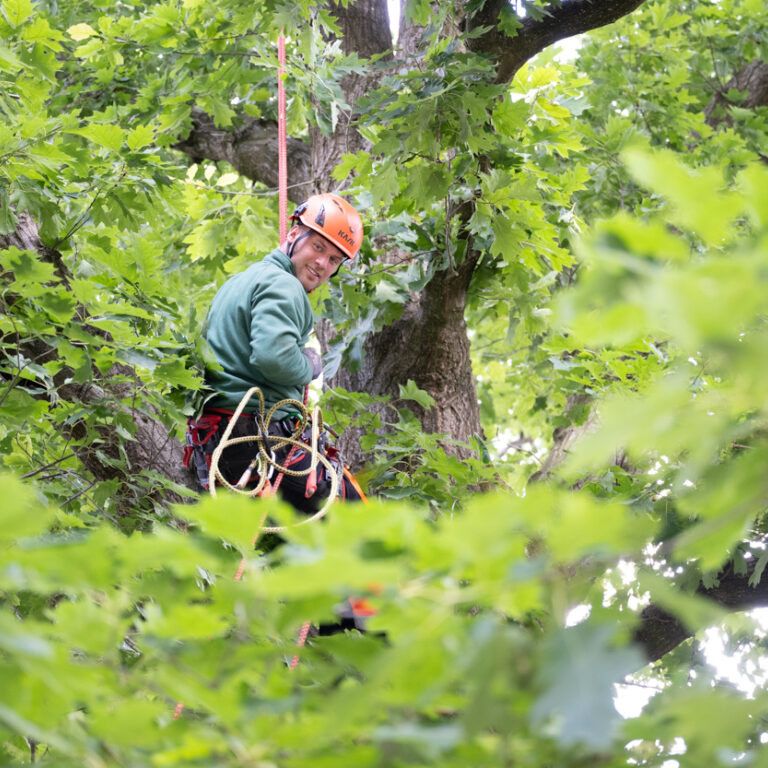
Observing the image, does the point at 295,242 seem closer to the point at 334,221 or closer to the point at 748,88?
the point at 334,221

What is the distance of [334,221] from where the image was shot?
3.41 m

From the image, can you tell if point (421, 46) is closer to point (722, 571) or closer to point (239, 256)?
point (239, 256)

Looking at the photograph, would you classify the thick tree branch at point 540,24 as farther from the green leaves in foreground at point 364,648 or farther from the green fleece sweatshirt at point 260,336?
the green leaves in foreground at point 364,648

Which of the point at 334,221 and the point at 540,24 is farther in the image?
the point at 334,221

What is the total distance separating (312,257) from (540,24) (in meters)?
1.18

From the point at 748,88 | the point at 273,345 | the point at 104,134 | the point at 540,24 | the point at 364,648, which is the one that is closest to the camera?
the point at 364,648

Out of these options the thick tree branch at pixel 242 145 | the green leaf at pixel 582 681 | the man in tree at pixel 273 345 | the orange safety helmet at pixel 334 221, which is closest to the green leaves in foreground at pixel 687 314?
the green leaf at pixel 582 681

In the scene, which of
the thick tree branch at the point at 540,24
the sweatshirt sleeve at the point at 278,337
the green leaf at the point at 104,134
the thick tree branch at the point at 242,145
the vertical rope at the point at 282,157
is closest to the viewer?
the green leaf at the point at 104,134

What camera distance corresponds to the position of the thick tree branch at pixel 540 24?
10.5 ft

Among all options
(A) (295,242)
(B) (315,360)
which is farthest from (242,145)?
(B) (315,360)

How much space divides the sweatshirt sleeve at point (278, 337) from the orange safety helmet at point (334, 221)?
1.23 feet

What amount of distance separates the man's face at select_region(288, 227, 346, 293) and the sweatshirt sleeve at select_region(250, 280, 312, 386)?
347 mm

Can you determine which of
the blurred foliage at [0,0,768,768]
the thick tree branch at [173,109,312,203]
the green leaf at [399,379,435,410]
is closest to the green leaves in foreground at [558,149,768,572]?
the blurred foliage at [0,0,768,768]

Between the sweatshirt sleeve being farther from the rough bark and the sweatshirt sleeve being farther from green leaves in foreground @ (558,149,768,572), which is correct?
green leaves in foreground @ (558,149,768,572)
